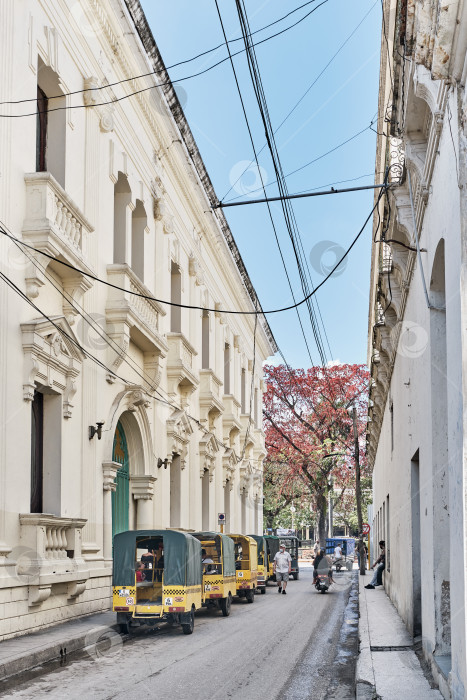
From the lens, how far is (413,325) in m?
12.2

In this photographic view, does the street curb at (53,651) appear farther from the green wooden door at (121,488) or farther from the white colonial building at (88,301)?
the green wooden door at (121,488)

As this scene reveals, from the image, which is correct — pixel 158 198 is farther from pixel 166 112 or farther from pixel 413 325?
pixel 413 325

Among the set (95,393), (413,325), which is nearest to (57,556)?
(95,393)

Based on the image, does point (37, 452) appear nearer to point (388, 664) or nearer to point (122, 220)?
point (122, 220)

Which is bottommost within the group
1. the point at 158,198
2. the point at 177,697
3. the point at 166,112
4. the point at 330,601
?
the point at 330,601

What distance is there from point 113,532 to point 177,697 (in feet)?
33.9

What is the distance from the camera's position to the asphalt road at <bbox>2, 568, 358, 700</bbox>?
33.2ft

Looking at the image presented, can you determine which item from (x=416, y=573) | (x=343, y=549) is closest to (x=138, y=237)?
(x=416, y=573)

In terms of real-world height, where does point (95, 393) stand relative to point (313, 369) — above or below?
below

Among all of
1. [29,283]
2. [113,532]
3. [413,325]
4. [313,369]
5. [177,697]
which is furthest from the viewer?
[313,369]

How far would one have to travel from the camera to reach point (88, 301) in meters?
17.4

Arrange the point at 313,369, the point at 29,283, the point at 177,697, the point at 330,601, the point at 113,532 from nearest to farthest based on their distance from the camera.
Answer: the point at 177,697
the point at 29,283
the point at 113,532
the point at 330,601
the point at 313,369

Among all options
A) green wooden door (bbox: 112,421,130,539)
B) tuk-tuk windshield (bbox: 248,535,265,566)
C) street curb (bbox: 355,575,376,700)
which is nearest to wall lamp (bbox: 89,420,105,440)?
green wooden door (bbox: 112,421,130,539)

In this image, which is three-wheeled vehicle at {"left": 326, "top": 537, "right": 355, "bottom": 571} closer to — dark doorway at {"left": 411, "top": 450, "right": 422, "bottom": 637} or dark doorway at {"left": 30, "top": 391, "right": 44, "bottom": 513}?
dark doorway at {"left": 30, "top": 391, "right": 44, "bottom": 513}
